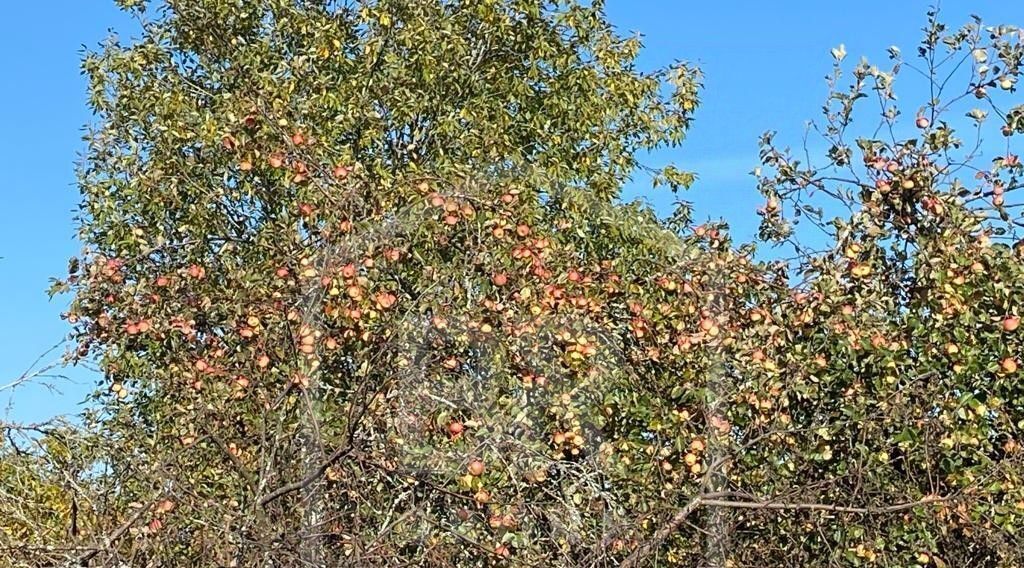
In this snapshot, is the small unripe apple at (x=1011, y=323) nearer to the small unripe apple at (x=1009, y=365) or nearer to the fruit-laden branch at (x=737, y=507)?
the small unripe apple at (x=1009, y=365)

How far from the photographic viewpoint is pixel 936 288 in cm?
634

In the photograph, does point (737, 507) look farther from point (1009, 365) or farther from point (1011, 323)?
point (1011, 323)

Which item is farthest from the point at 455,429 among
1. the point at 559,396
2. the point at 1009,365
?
the point at 1009,365

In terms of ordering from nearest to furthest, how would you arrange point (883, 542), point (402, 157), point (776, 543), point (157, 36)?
point (883, 542) → point (776, 543) → point (402, 157) → point (157, 36)

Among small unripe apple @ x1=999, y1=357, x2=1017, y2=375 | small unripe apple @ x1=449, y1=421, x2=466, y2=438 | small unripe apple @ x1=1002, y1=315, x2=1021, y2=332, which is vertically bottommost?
small unripe apple @ x1=999, y1=357, x2=1017, y2=375

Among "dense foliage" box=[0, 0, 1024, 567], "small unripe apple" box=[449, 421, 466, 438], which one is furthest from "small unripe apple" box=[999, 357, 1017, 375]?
"small unripe apple" box=[449, 421, 466, 438]

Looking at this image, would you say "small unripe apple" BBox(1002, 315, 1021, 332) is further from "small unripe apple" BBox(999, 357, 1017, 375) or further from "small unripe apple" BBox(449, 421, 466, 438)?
"small unripe apple" BBox(449, 421, 466, 438)

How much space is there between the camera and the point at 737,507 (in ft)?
21.2

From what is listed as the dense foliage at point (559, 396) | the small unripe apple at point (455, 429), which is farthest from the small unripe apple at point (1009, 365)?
the small unripe apple at point (455, 429)

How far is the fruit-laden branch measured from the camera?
6.03 meters

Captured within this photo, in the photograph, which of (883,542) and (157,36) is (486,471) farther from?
(157,36)

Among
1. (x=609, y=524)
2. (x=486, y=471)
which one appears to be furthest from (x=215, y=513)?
(x=609, y=524)

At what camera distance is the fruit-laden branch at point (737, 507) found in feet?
19.8

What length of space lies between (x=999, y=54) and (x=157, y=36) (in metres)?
8.79
